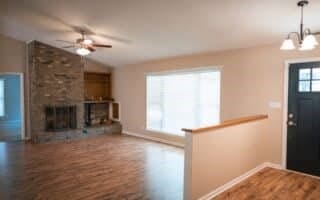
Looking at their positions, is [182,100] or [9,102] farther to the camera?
[9,102]

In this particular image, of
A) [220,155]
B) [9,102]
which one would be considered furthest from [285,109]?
[9,102]

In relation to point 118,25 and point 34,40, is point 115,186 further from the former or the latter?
point 34,40

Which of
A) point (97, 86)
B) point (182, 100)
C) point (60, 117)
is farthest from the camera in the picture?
point (97, 86)

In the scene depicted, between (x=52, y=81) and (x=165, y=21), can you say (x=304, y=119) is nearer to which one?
(x=165, y=21)

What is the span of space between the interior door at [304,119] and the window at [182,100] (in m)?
1.72

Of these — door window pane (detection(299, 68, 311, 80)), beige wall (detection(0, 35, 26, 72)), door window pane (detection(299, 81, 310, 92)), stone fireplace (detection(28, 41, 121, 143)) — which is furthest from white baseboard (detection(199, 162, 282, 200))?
beige wall (detection(0, 35, 26, 72))

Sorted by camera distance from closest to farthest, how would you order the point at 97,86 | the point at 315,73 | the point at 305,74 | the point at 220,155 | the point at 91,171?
the point at 220,155, the point at 315,73, the point at 305,74, the point at 91,171, the point at 97,86

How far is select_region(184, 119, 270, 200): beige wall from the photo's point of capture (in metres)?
3.01

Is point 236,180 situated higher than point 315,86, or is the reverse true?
point 315,86

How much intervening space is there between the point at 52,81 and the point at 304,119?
6600 millimetres

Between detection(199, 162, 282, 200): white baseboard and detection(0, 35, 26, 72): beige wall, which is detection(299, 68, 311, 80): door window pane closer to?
detection(199, 162, 282, 200): white baseboard

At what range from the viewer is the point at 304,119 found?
4.31m

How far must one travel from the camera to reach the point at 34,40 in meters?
6.84

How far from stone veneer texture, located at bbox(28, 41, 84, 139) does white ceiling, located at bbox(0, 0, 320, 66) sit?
822 millimetres
